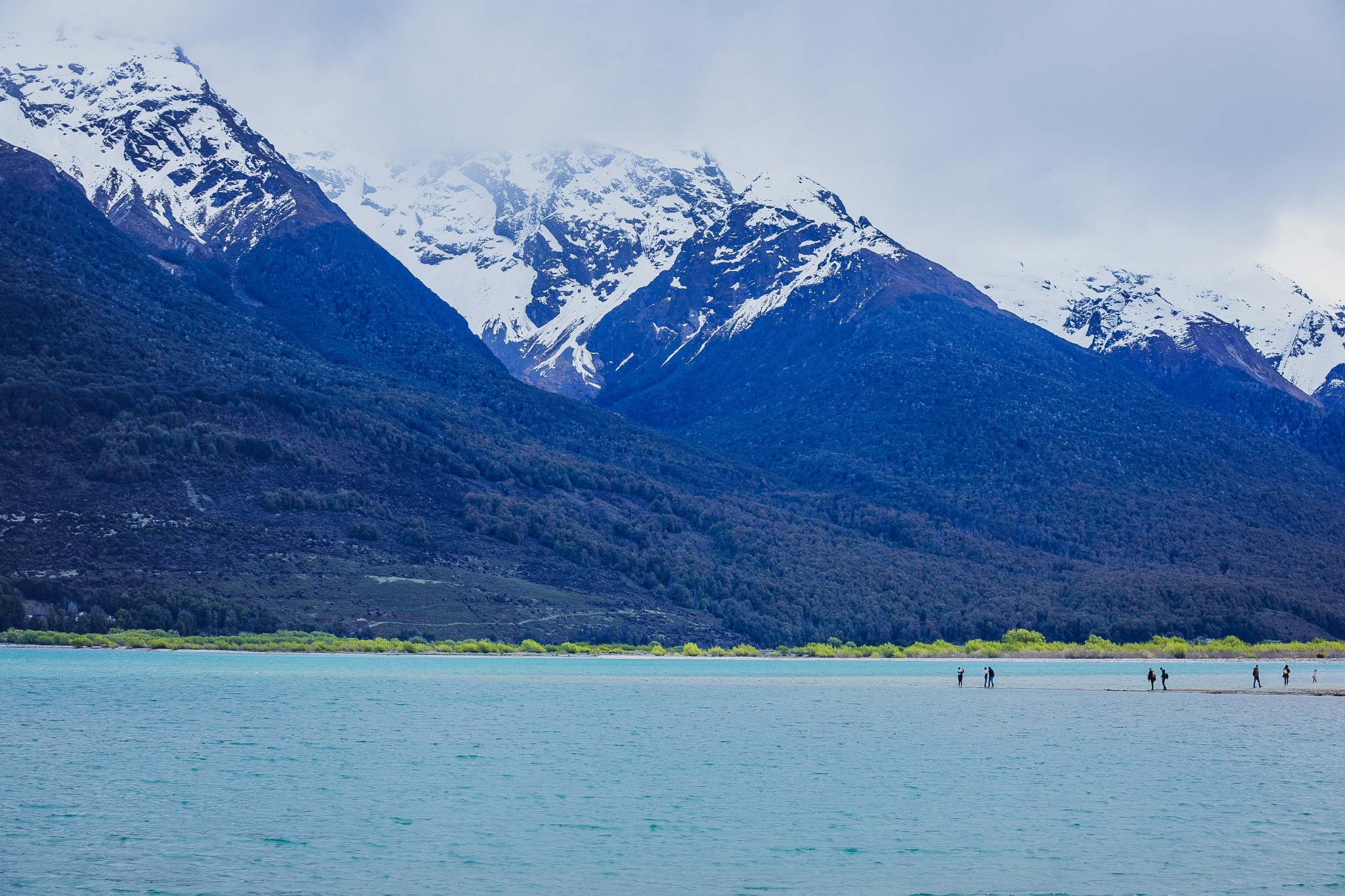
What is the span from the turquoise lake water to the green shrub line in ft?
191

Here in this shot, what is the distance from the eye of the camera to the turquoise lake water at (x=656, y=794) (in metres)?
33.3

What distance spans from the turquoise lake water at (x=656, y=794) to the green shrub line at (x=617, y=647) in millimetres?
58194

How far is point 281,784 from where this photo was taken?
4762cm

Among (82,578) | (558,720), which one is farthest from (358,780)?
(82,578)

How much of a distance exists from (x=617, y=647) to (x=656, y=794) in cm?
13915

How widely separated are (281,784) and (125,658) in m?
95.3

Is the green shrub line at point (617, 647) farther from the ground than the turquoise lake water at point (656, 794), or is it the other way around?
the green shrub line at point (617, 647)

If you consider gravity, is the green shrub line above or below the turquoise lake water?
above

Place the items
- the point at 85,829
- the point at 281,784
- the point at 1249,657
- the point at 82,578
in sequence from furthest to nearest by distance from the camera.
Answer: the point at 1249,657 → the point at 82,578 → the point at 281,784 → the point at 85,829

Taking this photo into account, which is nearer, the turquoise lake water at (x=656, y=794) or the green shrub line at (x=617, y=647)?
the turquoise lake water at (x=656, y=794)

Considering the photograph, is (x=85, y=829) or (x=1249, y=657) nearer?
(x=85, y=829)

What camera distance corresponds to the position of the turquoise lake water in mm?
33344

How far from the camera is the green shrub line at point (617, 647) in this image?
488 ft

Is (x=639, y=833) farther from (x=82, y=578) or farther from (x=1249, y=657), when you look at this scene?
(x=1249, y=657)
